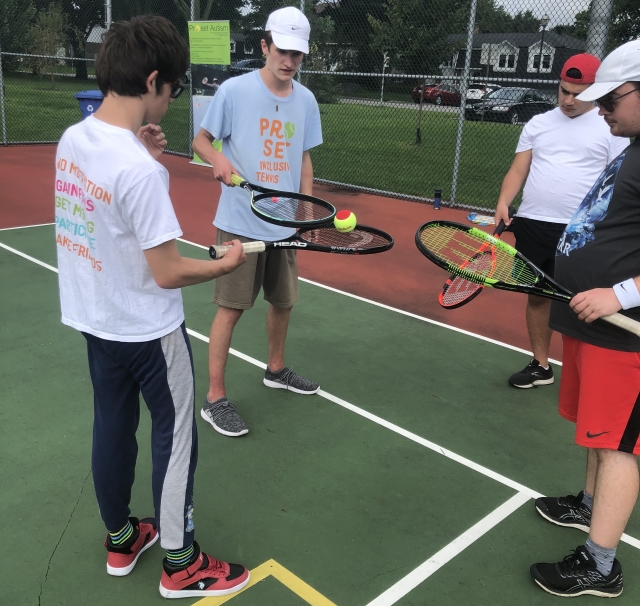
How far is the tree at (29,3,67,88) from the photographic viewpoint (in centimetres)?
2248

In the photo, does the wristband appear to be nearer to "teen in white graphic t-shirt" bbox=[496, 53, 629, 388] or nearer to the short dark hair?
the short dark hair

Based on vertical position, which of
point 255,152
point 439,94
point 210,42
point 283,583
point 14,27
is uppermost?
point 14,27

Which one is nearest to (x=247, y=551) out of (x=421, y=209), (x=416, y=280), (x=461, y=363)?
(x=461, y=363)

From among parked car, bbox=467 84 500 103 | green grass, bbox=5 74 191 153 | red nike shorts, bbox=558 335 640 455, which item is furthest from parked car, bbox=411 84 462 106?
red nike shorts, bbox=558 335 640 455

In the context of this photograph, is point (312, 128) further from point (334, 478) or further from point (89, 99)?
point (89, 99)

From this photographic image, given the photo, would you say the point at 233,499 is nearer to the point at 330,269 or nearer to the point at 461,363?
the point at 461,363

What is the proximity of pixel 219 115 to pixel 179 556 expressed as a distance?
213 centimetres

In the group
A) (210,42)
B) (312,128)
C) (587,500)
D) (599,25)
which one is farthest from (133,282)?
(210,42)

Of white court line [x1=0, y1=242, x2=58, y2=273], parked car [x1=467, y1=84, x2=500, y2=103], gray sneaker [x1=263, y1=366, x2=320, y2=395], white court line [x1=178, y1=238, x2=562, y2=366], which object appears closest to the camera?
gray sneaker [x1=263, y1=366, x2=320, y2=395]

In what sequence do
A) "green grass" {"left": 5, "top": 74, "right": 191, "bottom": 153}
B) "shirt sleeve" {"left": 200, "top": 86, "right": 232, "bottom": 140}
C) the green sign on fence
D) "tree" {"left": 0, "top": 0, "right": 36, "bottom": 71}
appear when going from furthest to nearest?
"tree" {"left": 0, "top": 0, "right": 36, "bottom": 71} → "green grass" {"left": 5, "top": 74, "right": 191, "bottom": 153} → the green sign on fence → "shirt sleeve" {"left": 200, "top": 86, "right": 232, "bottom": 140}

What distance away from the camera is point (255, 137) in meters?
3.42

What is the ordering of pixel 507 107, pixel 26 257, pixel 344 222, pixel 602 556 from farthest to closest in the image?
pixel 507 107 → pixel 26 257 → pixel 344 222 → pixel 602 556

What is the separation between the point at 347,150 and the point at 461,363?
11458mm

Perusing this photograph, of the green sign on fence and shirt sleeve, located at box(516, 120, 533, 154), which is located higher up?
the green sign on fence
